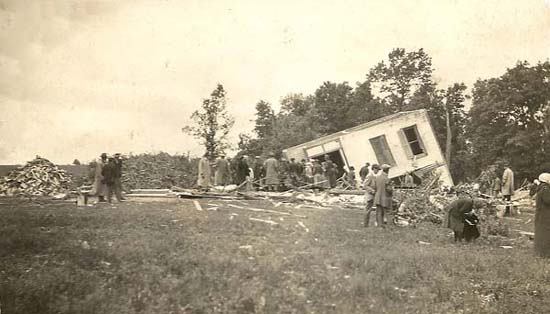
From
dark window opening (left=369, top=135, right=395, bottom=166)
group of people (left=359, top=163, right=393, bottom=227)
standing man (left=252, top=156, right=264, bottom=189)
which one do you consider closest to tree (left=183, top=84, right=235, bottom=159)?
standing man (left=252, top=156, right=264, bottom=189)

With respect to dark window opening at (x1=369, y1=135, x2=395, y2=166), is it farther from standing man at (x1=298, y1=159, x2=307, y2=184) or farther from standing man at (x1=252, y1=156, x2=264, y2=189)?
standing man at (x1=252, y1=156, x2=264, y2=189)

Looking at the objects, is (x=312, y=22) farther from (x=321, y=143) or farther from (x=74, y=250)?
(x=321, y=143)

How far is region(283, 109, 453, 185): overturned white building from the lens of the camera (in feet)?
70.1

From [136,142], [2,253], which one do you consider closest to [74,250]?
[2,253]

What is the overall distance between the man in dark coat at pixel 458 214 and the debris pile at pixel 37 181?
40.3ft

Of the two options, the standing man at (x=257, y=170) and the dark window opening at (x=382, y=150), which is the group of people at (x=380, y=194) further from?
the dark window opening at (x=382, y=150)

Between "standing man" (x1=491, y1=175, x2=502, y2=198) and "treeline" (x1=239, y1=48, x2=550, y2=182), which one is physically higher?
"treeline" (x1=239, y1=48, x2=550, y2=182)

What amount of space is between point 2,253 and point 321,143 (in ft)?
57.8

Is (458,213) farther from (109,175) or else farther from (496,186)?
(109,175)

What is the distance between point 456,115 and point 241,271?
2411cm

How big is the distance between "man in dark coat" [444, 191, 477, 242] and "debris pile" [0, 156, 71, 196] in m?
12.3

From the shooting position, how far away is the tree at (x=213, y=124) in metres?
9.94

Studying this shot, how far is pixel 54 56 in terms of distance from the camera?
259 inches

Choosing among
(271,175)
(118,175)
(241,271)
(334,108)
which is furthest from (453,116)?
(241,271)
